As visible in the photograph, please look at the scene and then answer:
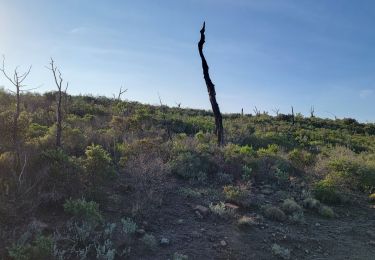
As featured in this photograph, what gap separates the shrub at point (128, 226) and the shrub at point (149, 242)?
9.7 inches

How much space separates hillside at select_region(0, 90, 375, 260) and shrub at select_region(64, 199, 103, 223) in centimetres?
2

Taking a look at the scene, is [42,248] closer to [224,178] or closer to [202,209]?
[202,209]

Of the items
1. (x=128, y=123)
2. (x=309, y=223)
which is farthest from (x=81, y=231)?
→ (x=128, y=123)

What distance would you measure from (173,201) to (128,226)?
2.10 metres

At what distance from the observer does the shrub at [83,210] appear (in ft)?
27.0

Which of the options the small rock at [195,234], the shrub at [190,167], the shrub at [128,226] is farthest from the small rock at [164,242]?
the shrub at [190,167]

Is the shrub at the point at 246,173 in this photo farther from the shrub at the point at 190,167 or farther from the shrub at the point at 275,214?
the shrub at the point at 275,214

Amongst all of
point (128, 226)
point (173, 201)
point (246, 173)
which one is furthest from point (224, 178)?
point (128, 226)

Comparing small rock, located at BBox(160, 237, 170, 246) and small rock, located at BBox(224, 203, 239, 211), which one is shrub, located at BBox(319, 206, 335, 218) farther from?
small rock, located at BBox(160, 237, 170, 246)

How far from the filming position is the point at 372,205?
1263 centimetres

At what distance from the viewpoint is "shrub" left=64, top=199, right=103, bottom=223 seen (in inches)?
324

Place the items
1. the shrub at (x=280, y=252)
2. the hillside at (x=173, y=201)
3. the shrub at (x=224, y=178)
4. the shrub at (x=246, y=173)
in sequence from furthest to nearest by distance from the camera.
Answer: the shrub at (x=246, y=173) < the shrub at (x=224, y=178) < the shrub at (x=280, y=252) < the hillside at (x=173, y=201)

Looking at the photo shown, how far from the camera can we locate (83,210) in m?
8.27

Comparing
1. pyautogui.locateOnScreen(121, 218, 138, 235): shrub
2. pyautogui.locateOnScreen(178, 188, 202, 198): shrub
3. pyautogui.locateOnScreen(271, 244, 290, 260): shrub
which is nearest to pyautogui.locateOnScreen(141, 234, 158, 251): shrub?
pyautogui.locateOnScreen(121, 218, 138, 235): shrub
